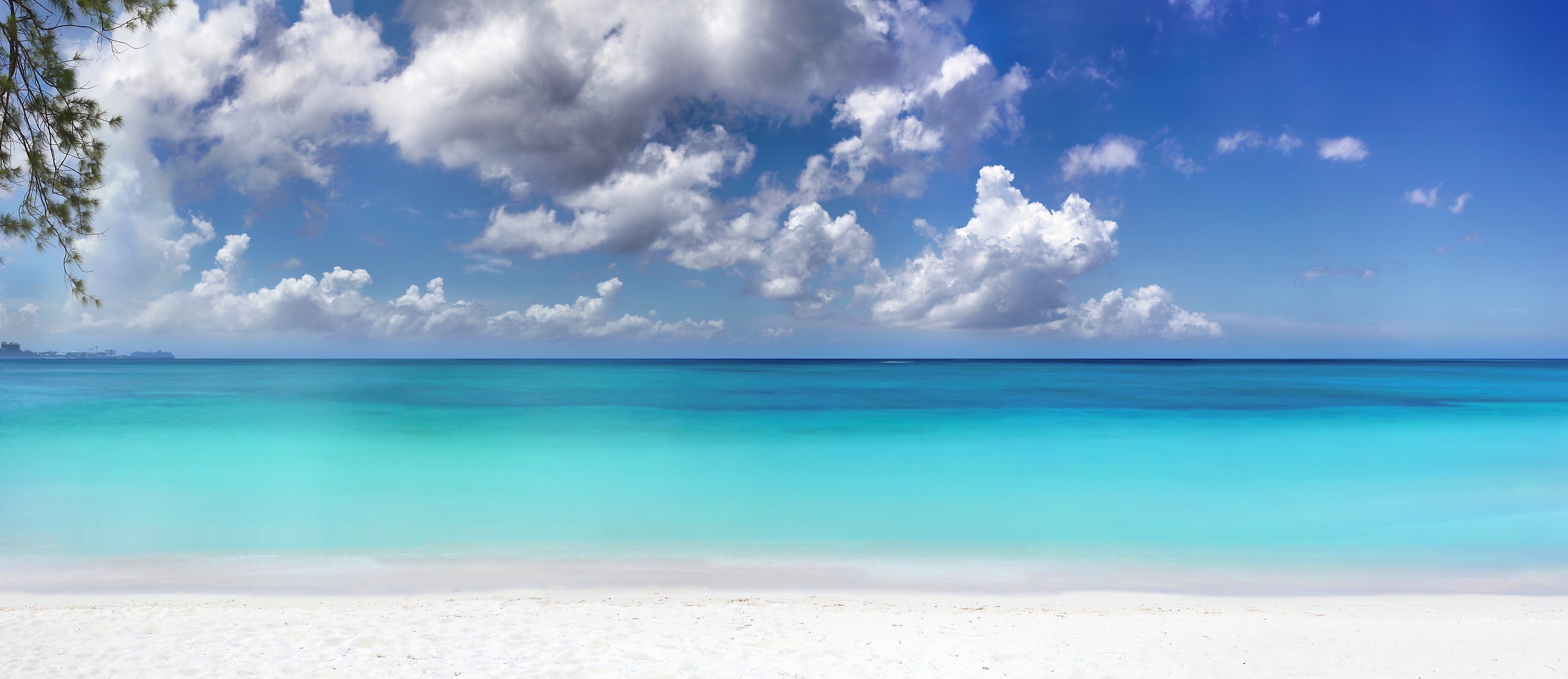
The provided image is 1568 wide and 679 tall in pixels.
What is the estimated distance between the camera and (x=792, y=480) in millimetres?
12102

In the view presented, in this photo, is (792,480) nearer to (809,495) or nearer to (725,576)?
(809,495)

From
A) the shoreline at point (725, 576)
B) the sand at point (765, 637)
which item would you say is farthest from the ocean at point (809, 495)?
the sand at point (765, 637)

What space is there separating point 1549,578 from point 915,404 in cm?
2056

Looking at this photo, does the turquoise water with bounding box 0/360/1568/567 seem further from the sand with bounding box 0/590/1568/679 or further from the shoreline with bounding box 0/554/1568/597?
the sand with bounding box 0/590/1568/679

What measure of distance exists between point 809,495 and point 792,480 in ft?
4.18

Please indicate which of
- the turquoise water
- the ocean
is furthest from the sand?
the turquoise water

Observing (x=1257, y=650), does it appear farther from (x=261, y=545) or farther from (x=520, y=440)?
(x=520, y=440)

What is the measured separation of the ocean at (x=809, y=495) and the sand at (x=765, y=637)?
81 centimetres

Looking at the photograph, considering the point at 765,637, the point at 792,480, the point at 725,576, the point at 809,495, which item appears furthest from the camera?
the point at 792,480

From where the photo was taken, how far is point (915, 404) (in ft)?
89.5

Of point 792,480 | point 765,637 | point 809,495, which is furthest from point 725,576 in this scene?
point 792,480

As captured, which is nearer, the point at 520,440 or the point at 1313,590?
the point at 1313,590

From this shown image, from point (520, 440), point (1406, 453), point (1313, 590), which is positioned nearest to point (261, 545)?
point (520, 440)

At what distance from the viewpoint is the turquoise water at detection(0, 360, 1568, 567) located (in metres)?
8.10
